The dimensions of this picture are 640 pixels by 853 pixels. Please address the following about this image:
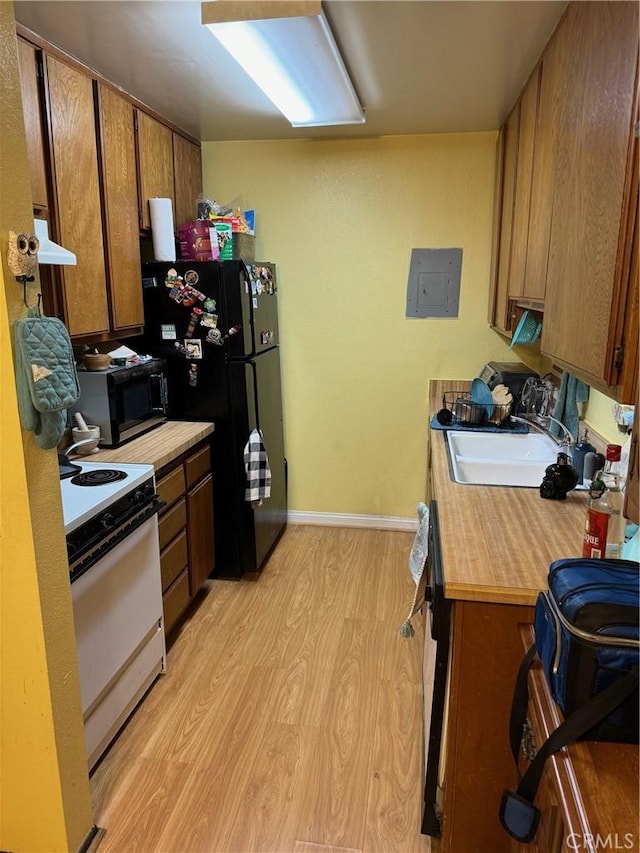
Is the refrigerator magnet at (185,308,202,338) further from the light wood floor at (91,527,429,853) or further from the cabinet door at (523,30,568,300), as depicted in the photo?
the cabinet door at (523,30,568,300)

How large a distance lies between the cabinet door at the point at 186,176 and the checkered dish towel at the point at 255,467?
4.20 feet

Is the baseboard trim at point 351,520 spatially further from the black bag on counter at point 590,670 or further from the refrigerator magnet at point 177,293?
the black bag on counter at point 590,670

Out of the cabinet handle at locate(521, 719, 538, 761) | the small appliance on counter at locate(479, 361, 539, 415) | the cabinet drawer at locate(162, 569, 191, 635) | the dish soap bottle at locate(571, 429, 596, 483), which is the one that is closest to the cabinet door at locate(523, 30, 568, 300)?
the dish soap bottle at locate(571, 429, 596, 483)

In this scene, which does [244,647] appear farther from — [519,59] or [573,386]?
[519,59]

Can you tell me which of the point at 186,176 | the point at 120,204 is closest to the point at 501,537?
the point at 120,204

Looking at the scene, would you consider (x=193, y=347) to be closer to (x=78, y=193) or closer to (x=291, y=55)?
(x=78, y=193)

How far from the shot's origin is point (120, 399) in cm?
249

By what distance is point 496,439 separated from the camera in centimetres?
267

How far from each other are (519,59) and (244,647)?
2.68 m

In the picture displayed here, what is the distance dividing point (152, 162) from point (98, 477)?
1.67m

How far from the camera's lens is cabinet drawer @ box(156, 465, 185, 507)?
241 centimetres

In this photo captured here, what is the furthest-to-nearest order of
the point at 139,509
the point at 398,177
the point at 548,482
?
the point at 398,177, the point at 139,509, the point at 548,482

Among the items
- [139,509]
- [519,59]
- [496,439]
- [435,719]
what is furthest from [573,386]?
[139,509]

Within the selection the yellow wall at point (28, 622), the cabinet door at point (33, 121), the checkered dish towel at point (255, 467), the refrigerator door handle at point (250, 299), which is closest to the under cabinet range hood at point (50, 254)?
the cabinet door at point (33, 121)
